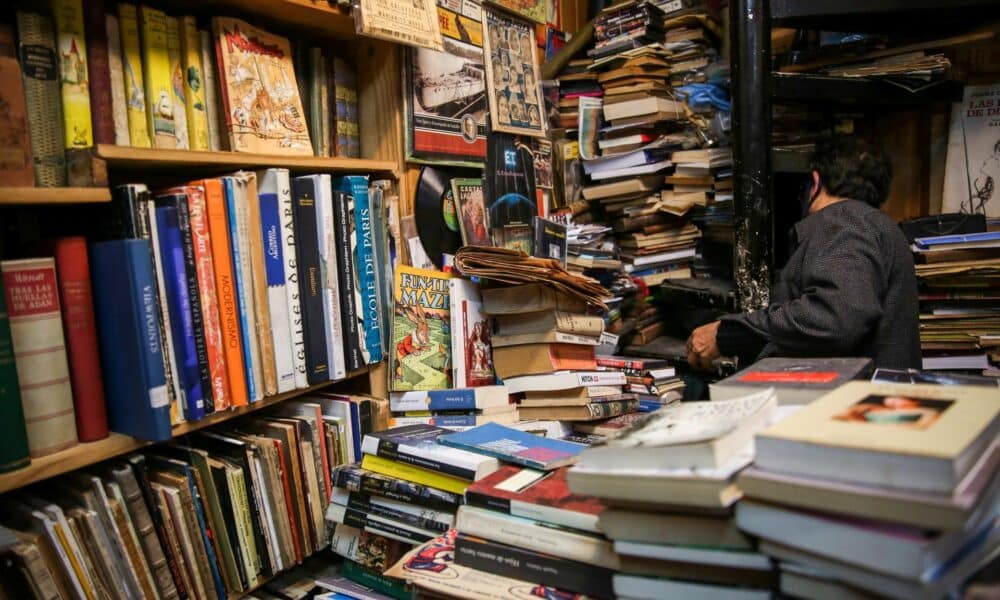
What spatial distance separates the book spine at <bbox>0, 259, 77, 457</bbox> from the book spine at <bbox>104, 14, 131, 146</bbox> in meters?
0.29

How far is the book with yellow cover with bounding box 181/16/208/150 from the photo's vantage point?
1290 millimetres

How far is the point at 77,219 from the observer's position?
1.14 metres

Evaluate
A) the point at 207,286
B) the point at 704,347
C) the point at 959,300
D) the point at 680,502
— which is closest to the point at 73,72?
the point at 207,286

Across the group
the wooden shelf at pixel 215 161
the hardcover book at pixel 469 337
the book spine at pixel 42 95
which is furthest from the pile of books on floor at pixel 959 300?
the book spine at pixel 42 95

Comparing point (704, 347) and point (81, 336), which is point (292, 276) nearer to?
point (81, 336)

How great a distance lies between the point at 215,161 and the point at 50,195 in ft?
0.98

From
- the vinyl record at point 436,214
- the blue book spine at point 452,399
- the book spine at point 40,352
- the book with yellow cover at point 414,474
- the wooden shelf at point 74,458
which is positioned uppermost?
the vinyl record at point 436,214

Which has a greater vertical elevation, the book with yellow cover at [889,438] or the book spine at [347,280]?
the book spine at [347,280]

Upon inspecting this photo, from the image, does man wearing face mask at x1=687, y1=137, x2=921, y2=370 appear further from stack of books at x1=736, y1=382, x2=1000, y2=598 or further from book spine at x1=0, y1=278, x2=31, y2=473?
book spine at x1=0, y1=278, x2=31, y2=473

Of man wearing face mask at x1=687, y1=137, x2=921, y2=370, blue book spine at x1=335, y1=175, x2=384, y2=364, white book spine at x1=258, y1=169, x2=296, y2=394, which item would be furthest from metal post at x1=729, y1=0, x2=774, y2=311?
white book spine at x1=258, y1=169, x2=296, y2=394

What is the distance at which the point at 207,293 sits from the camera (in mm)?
1188

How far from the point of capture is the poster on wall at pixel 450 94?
5.65 ft

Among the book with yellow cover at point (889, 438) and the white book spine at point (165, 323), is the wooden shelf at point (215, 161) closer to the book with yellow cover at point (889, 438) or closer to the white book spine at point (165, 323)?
the white book spine at point (165, 323)

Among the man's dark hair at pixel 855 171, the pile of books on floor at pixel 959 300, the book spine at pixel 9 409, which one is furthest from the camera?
the pile of books on floor at pixel 959 300
